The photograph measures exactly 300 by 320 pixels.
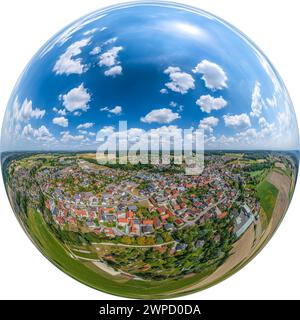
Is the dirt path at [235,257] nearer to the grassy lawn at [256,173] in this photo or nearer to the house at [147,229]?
the grassy lawn at [256,173]

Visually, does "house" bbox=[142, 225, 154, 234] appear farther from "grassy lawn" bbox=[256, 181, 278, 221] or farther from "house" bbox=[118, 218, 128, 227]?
"grassy lawn" bbox=[256, 181, 278, 221]

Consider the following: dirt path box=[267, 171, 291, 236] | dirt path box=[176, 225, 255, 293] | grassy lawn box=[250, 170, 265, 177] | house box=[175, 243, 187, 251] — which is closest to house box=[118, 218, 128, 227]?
house box=[175, 243, 187, 251]

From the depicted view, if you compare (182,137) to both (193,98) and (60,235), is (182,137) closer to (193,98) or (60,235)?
(193,98)

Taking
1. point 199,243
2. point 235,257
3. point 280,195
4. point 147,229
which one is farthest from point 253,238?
point 147,229

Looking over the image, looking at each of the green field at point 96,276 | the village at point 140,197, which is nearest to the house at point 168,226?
the village at point 140,197

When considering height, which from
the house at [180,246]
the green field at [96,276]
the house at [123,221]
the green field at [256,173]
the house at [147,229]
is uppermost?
the green field at [256,173]

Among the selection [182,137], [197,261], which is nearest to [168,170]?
[182,137]
